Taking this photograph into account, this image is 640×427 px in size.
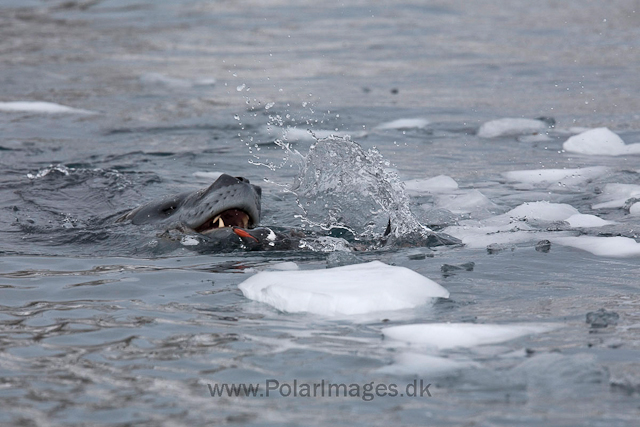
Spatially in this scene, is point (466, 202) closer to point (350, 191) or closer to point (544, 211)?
point (544, 211)

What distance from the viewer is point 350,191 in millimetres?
5902

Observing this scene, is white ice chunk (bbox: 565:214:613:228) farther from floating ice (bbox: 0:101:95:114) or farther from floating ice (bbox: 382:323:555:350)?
floating ice (bbox: 0:101:95:114)

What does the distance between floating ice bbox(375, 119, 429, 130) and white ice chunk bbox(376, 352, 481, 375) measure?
614cm

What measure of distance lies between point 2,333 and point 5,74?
9.74 m

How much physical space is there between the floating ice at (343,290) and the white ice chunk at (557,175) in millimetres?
3222

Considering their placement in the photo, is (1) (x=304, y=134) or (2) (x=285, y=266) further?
(1) (x=304, y=134)

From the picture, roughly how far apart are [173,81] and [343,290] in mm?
8627

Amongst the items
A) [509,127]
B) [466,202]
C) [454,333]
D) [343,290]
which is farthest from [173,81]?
[454,333]

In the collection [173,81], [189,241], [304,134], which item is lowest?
[189,241]

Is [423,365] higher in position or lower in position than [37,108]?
lower

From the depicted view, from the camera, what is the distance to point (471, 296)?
3775mm

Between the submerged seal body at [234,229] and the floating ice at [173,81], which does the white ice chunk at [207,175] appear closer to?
the submerged seal body at [234,229]

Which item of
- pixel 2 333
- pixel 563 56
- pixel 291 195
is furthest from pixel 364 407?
pixel 563 56

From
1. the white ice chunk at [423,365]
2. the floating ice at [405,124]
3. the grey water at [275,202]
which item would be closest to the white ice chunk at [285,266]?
the grey water at [275,202]
